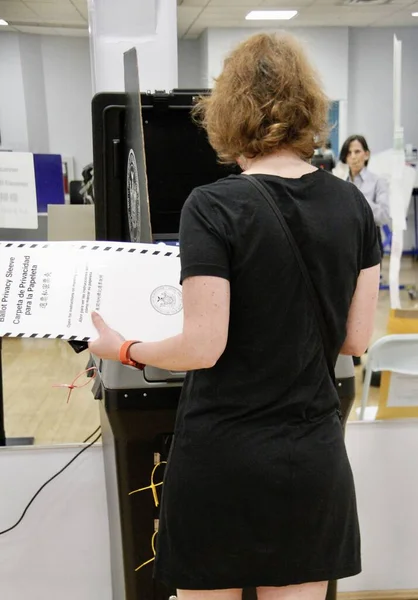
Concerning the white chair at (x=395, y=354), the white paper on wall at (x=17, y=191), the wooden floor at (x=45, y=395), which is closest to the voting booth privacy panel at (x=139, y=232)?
the white paper on wall at (x=17, y=191)

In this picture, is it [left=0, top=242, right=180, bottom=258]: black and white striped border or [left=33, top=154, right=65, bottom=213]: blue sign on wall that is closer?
[left=0, top=242, right=180, bottom=258]: black and white striped border

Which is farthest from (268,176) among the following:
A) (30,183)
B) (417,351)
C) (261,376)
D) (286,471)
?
(417,351)

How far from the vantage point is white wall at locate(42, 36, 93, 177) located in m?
6.38

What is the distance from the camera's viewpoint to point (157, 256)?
1.22 metres

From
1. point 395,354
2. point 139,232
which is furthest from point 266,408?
point 395,354

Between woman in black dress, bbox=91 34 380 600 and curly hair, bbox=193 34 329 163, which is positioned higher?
curly hair, bbox=193 34 329 163

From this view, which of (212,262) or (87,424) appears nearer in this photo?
(212,262)

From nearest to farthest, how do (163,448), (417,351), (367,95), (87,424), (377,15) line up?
(163,448) → (417,351) → (87,424) → (377,15) → (367,95)

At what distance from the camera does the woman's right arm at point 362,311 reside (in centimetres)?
110

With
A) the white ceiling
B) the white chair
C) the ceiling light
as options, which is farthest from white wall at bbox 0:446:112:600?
the ceiling light

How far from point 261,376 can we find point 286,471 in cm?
16

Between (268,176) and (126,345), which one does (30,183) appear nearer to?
(126,345)

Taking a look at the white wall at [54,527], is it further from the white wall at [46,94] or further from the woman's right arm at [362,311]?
the white wall at [46,94]

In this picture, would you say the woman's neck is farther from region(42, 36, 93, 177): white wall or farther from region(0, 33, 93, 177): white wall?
region(42, 36, 93, 177): white wall
